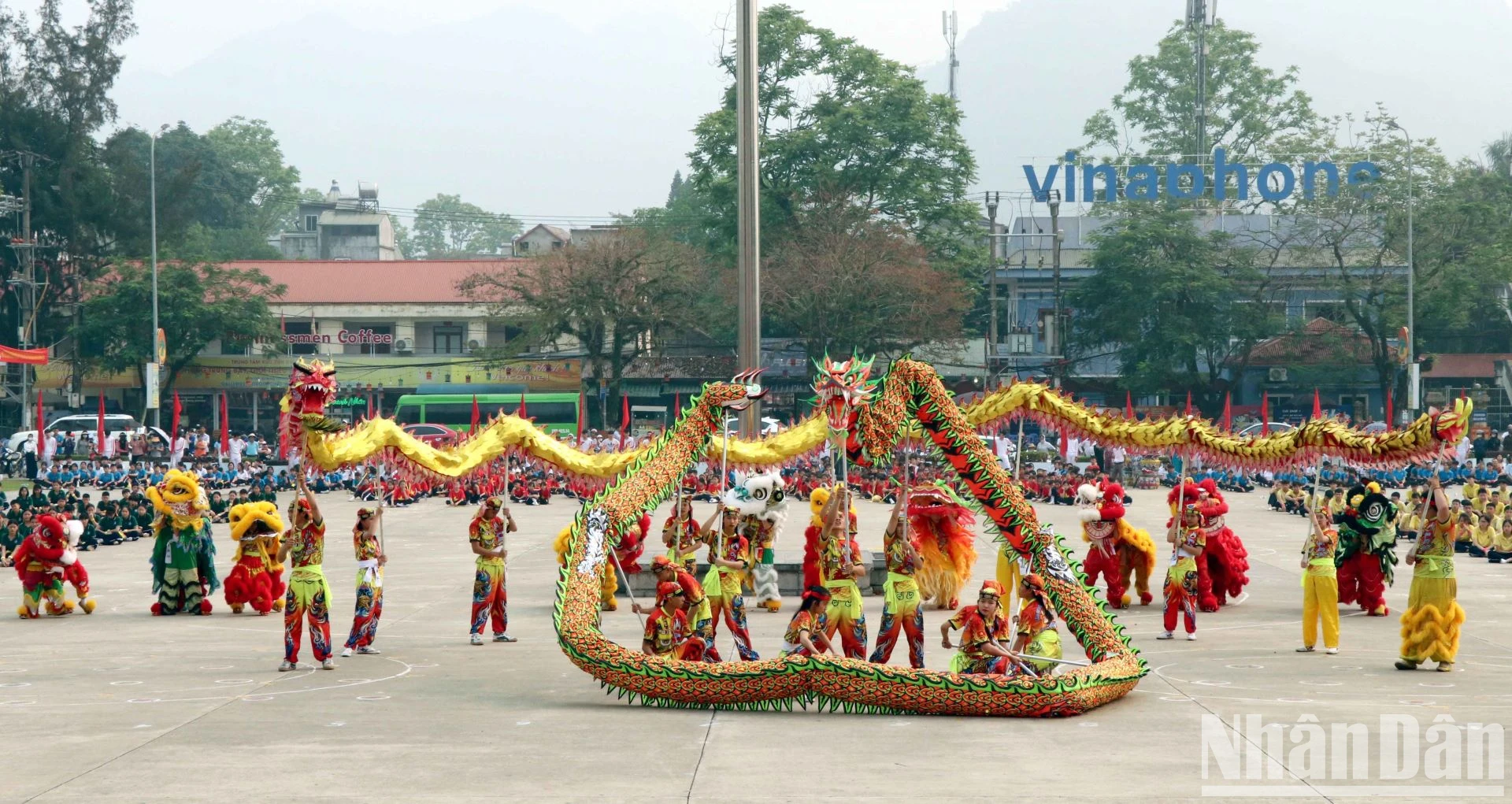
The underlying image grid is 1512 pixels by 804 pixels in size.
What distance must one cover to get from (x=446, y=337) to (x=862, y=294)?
59.6 feet

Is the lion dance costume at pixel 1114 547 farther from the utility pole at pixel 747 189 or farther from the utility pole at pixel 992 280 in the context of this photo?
the utility pole at pixel 992 280

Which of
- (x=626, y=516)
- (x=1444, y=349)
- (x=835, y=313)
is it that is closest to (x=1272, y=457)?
(x=626, y=516)

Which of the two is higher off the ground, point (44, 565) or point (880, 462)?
point (880, 462)

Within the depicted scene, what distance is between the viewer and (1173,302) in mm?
48312

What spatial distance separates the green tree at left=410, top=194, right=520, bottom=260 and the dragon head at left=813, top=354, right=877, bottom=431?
117 m

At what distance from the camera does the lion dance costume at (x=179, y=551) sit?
677 inches

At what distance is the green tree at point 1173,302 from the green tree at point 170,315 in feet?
91.1

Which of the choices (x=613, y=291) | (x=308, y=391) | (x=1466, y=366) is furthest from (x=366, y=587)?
(x=1466, y=366)

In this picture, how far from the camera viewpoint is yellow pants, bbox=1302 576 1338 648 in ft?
45.0

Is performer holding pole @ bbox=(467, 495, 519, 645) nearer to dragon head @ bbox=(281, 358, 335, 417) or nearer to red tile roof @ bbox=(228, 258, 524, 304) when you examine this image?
dragon head @ bbox=(281, 358, 335, 417)

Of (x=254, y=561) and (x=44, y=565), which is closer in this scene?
(x=44, y=565)

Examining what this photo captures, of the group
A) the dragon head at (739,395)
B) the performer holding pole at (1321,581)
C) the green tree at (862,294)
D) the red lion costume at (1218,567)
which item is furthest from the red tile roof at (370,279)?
the performer holding pole at (1321,581)

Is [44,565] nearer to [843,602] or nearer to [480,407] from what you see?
[843,602]

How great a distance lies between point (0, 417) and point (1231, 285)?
130 feet
